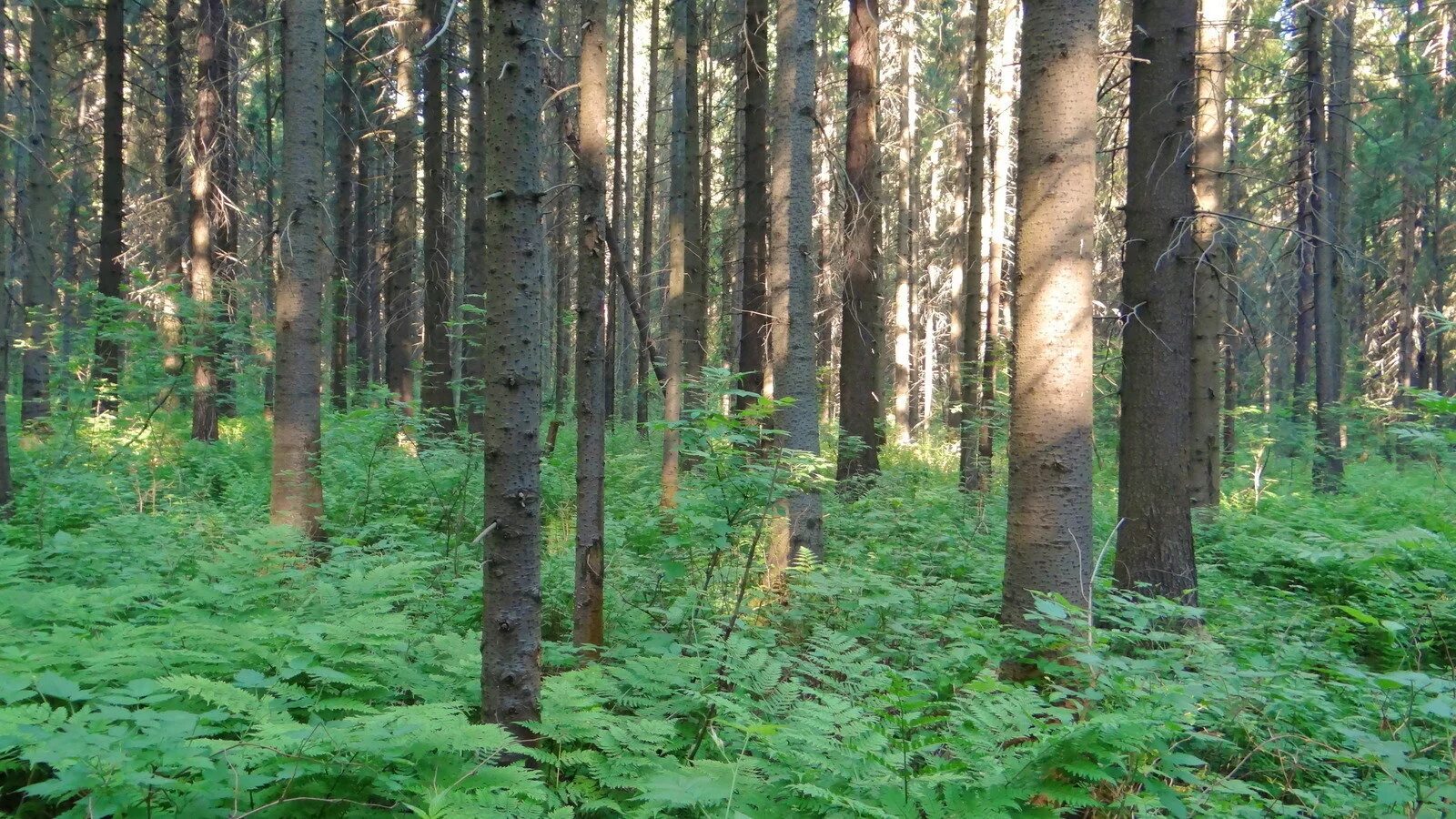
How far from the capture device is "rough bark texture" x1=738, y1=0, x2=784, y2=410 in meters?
10.7

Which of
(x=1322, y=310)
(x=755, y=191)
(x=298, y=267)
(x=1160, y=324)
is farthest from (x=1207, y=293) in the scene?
(x=1322, y=310)

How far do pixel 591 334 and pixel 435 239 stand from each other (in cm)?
1097

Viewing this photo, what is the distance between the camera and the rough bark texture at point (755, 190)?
10703mm

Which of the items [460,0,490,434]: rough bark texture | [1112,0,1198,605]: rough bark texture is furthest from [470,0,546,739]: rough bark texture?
[460,0,490,434]: rough bark texture

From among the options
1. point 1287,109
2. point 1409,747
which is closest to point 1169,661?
point 1409,747

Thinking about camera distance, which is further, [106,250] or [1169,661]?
[106,250]

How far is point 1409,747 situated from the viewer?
310cm

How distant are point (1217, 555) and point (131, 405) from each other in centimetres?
1380

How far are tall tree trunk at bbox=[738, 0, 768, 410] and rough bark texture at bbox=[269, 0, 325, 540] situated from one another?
5.37 m

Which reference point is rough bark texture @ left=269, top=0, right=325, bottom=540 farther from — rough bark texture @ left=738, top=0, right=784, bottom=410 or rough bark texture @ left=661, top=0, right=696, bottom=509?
rough bark texture @ left=738, top=0, right=784, bottom=410

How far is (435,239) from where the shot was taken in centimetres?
1397

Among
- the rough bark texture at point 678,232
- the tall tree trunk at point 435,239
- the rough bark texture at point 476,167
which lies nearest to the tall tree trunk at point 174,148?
the tall tree trunk at point 435,239

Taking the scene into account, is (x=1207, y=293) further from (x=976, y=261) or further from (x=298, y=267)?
(x=298, y=267)

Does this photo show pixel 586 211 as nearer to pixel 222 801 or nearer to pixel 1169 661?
pixel 222 801
